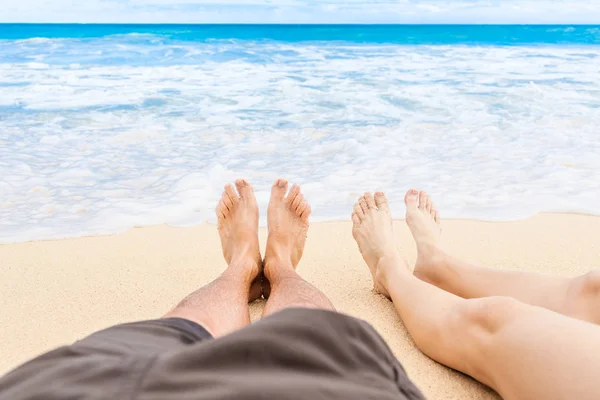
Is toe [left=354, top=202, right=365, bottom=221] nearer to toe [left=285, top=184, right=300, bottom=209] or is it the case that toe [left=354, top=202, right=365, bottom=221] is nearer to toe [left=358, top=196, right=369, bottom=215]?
toe [left=358, top=196, right=369, bottom=215]

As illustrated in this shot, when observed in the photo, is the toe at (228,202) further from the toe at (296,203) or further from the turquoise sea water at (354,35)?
the turquoise sea water at (354,35)

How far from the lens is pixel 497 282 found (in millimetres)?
1679

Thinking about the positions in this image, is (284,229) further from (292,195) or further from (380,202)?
(380,202)

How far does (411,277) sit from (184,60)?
10.00 m

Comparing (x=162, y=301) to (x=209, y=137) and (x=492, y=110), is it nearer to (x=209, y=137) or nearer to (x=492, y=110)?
(x=209, y=137)

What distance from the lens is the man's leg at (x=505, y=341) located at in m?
1.00

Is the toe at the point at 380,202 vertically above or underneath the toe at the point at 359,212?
above

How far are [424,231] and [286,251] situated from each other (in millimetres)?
609

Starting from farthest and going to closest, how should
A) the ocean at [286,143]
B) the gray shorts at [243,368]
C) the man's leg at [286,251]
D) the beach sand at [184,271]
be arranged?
the ocean at [286,143]
the beach sand at [184,271]
the man's leg at [286,251]
the gray shorts at [243,368]

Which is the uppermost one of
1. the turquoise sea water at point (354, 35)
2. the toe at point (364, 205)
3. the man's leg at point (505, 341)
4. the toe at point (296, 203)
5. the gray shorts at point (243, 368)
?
the gray shorts at point (243, 368)

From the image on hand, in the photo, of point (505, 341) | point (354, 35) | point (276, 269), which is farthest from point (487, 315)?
point (354, 35)

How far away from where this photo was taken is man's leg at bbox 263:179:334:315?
153 centimetres

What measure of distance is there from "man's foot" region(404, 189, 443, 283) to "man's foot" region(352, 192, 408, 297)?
0.09 meters

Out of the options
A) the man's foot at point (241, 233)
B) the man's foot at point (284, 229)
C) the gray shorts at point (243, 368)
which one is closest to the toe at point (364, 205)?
the man's foot at point (284, 229)
